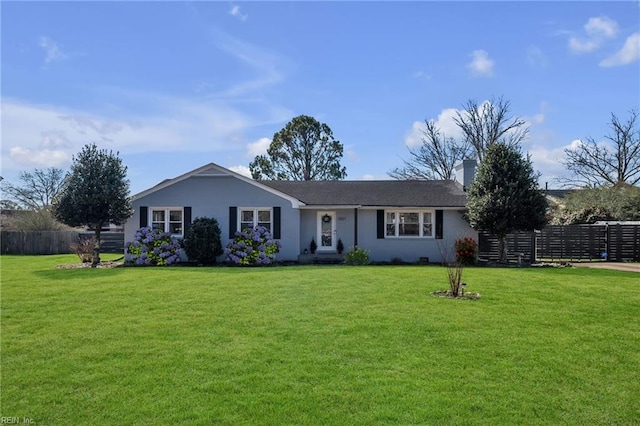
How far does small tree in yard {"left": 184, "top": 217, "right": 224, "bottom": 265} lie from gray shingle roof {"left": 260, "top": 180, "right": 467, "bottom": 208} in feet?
13.3

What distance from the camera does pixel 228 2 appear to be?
12.1 m

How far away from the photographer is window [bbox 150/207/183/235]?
19875mm

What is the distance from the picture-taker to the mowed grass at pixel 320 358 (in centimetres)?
433

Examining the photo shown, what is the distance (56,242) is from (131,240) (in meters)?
10.7

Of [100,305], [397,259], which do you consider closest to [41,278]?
[100,305]

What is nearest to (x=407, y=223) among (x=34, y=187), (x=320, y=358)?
(x=320, y=358)

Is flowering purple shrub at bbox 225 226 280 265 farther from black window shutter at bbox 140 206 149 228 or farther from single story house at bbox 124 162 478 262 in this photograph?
black window shutter at bbox 140 206 149 228

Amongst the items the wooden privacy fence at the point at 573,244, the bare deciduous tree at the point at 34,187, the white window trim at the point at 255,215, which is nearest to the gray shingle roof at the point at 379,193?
the white window trim at the point at 255,215

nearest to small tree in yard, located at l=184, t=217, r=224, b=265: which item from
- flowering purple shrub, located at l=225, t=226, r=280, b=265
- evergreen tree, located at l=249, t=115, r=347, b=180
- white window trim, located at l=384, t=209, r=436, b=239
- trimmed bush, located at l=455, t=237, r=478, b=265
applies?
flowering purple shrub, located at l=225, t=226, r=280, b=265

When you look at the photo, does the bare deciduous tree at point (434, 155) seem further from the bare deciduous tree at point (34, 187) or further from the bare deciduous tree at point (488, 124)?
the bare deciduous tree at point (34, 187)

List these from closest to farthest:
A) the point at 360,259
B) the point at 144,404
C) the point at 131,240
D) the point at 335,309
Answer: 1. the point at 144,404
2. the point at 335,309
3. the point at 360,259
4. the point at 131,240

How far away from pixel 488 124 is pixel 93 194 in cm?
3319

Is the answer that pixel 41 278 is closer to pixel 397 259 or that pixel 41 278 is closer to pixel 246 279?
Result: pixel 246 279

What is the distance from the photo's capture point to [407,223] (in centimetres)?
2077
